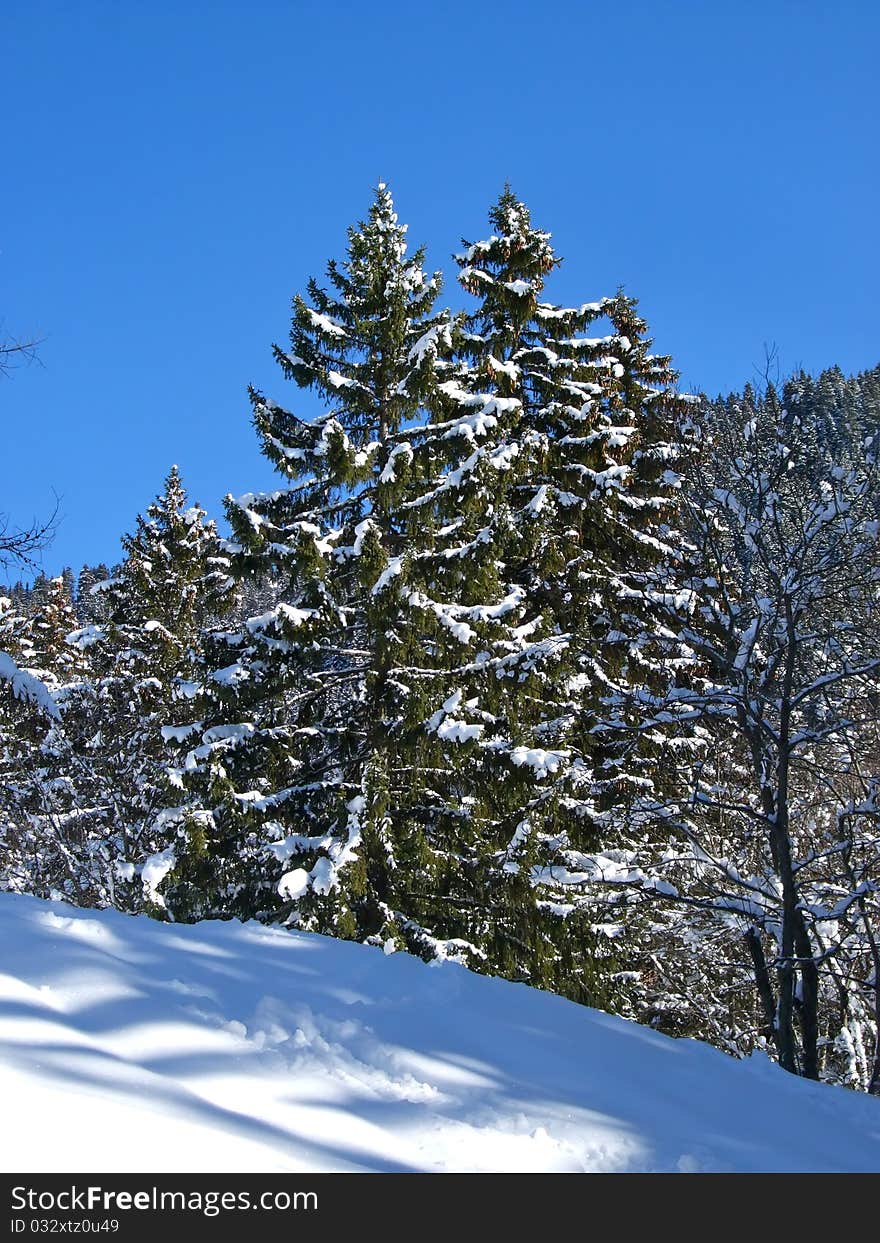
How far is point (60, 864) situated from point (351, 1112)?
71.1 ft

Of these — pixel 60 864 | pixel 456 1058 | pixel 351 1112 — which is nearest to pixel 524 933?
pixel 456 1058

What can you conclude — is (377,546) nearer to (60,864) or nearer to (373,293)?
(373,293)

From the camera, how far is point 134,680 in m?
19.3

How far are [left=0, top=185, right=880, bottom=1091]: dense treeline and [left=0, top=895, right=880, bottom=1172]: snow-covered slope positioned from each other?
3301 millimetres

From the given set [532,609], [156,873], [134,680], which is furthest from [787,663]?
[134,680]

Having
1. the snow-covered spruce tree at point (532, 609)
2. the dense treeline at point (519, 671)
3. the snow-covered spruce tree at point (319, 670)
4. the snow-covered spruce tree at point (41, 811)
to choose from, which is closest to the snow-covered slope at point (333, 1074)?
the dense treeline at point (519, 671)

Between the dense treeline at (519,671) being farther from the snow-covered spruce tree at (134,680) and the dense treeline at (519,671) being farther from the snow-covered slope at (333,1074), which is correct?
the snow-covered spruce tree at (134,680)

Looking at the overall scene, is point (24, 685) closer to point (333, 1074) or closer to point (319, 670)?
point (319, 670)

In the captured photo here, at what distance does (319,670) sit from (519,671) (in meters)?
3.20

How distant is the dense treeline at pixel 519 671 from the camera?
8.77m

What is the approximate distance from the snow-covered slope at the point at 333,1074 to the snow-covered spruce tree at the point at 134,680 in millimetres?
13795

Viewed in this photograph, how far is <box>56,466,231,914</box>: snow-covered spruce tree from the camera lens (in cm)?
1947

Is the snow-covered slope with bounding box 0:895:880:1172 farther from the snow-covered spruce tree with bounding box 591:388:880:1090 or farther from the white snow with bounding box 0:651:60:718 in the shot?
the white snow with bounding box 0:651:60:718

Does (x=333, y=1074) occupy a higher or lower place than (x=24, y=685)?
lower
